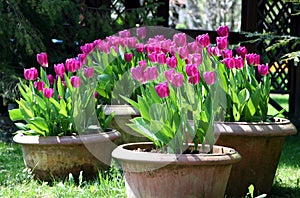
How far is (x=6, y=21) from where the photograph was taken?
589cm

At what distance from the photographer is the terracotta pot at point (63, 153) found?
3.95m

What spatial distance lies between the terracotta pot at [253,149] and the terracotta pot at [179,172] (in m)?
0.47

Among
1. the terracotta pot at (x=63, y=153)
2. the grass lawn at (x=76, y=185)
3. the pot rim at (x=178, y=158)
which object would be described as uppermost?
the pot rim at (x=178, y=158)

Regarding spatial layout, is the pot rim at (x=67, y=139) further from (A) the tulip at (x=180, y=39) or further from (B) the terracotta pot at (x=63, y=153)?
(A) the tulip at (x=180, y=39)

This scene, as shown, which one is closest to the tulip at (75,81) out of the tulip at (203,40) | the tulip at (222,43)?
the tulip at (203,40)

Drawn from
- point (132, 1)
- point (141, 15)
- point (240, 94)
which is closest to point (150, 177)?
point (240, 94)

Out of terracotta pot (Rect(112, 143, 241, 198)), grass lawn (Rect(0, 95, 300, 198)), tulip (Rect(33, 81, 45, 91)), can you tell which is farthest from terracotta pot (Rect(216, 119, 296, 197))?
tulip (Rect(33, 81, 45, 91))

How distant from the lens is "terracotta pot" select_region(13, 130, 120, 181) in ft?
13.0

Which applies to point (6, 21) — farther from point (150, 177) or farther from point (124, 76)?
point (150, 177)

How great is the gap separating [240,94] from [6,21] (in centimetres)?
306

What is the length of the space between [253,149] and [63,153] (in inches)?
48.2

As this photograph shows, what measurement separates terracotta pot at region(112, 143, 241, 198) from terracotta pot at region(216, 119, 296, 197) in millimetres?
473

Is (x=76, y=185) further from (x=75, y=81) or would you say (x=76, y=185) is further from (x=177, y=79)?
(x=177, y=79)

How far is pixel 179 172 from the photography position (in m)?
3.00
